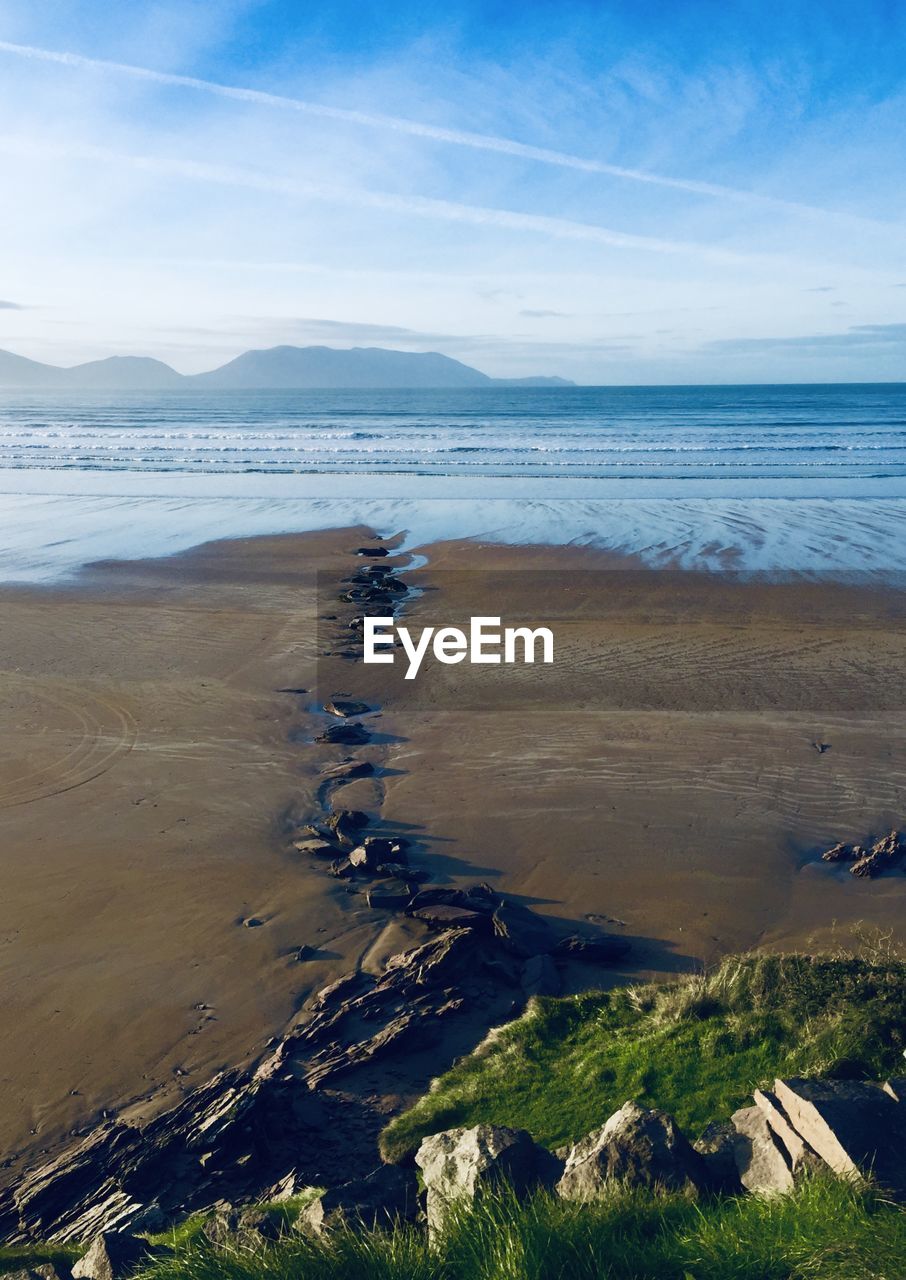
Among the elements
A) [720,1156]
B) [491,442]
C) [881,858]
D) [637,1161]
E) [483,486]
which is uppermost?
[491,442]

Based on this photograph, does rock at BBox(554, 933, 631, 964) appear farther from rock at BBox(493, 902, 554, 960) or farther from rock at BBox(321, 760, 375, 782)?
rock at BBox(321, 760, 375, 782)

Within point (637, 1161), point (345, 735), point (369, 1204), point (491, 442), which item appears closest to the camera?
point (637, 1161)

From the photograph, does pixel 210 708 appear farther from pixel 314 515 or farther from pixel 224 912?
pixel 314 515

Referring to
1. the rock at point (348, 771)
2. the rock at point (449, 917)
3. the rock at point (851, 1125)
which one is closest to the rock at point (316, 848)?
the rock at point (449, 917)

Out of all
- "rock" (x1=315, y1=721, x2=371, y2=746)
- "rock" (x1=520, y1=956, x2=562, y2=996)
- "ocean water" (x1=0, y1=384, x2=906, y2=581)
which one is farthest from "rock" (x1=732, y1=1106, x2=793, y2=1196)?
"ocean water" (x1=0, y1=384, x2=906, y2=581)

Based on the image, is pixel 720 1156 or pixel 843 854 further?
pixel 843 854

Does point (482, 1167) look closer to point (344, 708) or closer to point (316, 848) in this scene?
point (316, 848)

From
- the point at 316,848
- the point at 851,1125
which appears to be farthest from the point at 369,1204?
the point at 316,848
